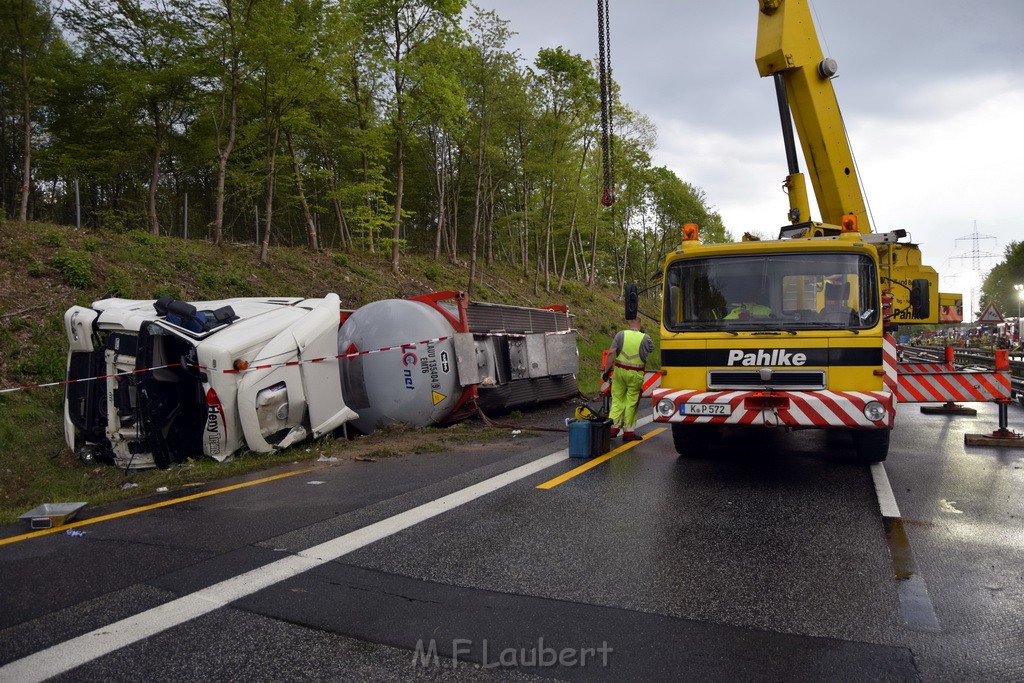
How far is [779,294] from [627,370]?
2364 mm

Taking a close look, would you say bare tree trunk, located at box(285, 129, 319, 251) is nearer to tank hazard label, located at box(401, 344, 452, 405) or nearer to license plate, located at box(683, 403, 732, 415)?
tank hazard label, located at box(401, 344, 452, 405)

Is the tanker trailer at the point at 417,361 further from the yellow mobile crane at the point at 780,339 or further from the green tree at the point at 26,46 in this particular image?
the green tree at the point at 26,46

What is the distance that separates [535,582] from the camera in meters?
4.14

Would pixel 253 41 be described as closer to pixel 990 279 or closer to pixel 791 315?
pixel 791 315

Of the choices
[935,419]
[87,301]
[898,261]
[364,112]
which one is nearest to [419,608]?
[898,261]

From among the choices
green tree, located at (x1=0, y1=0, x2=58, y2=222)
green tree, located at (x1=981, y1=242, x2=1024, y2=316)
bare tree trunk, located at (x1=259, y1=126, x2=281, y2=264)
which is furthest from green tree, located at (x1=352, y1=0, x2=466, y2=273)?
green tree, located at (x1=981, y1=242, x2=1024, y2=316)

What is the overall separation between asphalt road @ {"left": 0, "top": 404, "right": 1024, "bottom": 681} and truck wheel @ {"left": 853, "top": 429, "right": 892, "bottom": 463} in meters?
0.47

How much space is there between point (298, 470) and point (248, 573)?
3.73 m

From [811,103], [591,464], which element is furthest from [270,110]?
[591,464]

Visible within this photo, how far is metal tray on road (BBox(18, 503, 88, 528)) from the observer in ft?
17.7

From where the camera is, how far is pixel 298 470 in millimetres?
7891

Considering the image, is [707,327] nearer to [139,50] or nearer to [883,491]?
[883,491]

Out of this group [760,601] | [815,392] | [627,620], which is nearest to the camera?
[627,620]

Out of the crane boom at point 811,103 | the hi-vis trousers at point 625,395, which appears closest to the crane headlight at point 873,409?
the hi-vis trousers at point 625,395
